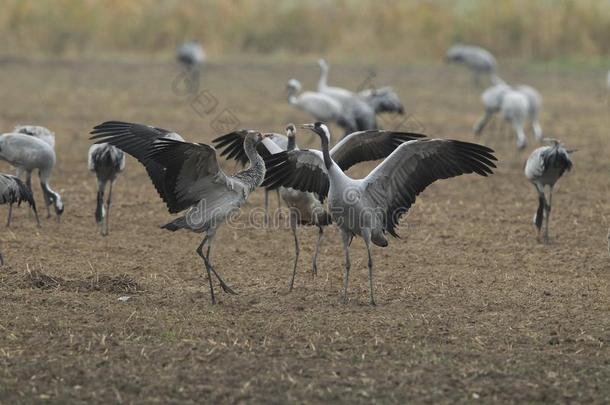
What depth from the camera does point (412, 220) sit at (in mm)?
9805

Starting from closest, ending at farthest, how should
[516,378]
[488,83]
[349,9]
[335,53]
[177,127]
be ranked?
[516,378], [177,127], [488,83], [335,53], [349,9]

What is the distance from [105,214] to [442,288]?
3302 mm

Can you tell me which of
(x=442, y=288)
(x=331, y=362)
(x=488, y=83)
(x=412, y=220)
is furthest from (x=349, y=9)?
(x=331, y=362)

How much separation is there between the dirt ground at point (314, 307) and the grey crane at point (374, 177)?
1.70 ft

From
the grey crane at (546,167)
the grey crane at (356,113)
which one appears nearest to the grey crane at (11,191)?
the grey crane at (546,167)

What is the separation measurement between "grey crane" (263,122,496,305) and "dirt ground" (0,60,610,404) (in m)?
0.52

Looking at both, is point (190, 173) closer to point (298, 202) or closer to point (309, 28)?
point (298, 202)

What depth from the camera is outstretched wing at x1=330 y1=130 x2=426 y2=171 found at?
7953 mm

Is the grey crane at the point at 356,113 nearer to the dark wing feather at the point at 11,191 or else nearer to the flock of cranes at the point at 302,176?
the flock of cranes at the point at 302,176

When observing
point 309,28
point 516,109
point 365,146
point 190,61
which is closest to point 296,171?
point 365,146

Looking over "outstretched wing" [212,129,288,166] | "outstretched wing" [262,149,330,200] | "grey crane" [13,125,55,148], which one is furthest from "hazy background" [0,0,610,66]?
"outstretched wing" [262,149,330,200]

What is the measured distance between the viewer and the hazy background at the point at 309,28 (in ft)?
84.2

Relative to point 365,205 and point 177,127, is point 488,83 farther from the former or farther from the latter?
point 365,205

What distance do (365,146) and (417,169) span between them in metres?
1.00
